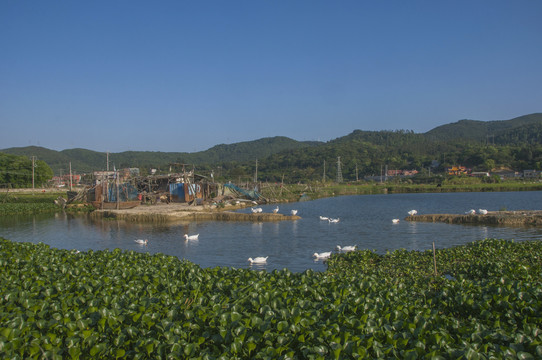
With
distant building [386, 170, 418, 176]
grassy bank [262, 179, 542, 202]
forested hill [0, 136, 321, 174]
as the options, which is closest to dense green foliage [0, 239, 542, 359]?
grassy bank [262, 179, 542, 202]

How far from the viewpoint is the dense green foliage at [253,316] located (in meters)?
5.03

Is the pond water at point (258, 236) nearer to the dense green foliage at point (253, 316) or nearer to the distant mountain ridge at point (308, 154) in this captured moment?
the dense green foliage at point (253, 316)

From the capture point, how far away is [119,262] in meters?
10.9

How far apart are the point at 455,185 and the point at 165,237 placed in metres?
54.3

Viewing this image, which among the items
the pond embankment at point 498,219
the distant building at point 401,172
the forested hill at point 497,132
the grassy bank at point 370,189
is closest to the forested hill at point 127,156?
the distant building at point 401,172

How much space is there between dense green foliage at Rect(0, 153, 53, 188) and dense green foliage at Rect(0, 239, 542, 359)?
64.6 meters

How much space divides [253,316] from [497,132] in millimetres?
191282

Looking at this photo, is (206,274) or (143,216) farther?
(143,216)

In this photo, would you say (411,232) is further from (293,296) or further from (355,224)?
(293,296)

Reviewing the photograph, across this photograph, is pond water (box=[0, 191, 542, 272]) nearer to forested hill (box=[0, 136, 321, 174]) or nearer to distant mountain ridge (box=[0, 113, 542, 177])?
distant mountain ridge (box=[0, 113, 542, 177])

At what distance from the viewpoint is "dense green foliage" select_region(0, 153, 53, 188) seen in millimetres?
64375

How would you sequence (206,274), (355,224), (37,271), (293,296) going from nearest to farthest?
(293,296) → (206,274) → (37,271) → (355,224)

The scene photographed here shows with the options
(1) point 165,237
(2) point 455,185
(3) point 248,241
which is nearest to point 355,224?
(3) point 248,241

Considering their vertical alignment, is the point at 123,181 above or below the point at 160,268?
above
